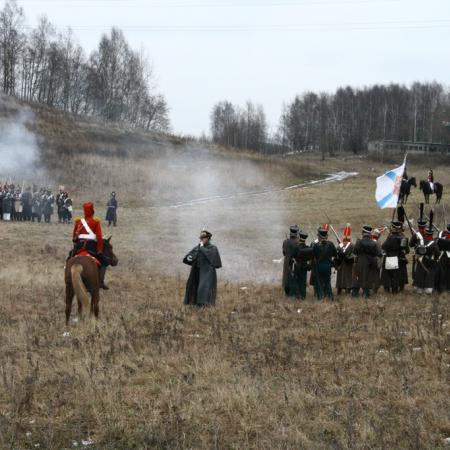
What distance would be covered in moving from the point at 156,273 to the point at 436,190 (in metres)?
21.9

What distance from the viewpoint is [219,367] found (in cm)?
898

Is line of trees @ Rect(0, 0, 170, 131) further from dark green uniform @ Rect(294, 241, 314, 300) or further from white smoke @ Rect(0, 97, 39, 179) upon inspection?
dark green uniform @ Rect(294, 241, 314, 300)

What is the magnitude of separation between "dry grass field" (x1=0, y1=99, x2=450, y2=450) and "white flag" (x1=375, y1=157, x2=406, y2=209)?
263 cm

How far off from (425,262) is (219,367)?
810 centimetres

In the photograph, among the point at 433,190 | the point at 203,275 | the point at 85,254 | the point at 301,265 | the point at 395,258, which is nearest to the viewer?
the point at 85,254

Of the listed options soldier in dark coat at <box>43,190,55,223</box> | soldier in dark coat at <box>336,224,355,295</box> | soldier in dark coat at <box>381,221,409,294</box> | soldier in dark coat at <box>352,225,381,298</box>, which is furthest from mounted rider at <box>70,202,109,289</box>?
soldier in dark coat at <box>43,190,55,223</box>

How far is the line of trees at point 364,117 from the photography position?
323 feet

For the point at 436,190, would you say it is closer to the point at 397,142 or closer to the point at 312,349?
the point at 312,349

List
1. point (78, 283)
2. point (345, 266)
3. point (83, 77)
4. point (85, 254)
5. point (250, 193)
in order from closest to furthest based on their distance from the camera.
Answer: point (78, 283)
point (85, 254)
point (345, 266)
point (250, 193)
point (83, 77)

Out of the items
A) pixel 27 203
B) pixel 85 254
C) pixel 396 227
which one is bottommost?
pixel 27 203

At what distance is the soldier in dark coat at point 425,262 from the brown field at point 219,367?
676mm

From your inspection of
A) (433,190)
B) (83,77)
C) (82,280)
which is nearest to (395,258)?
(82,280)

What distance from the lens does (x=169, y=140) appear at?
1818 inches

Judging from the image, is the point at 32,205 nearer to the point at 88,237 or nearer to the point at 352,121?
the point at 88,237
